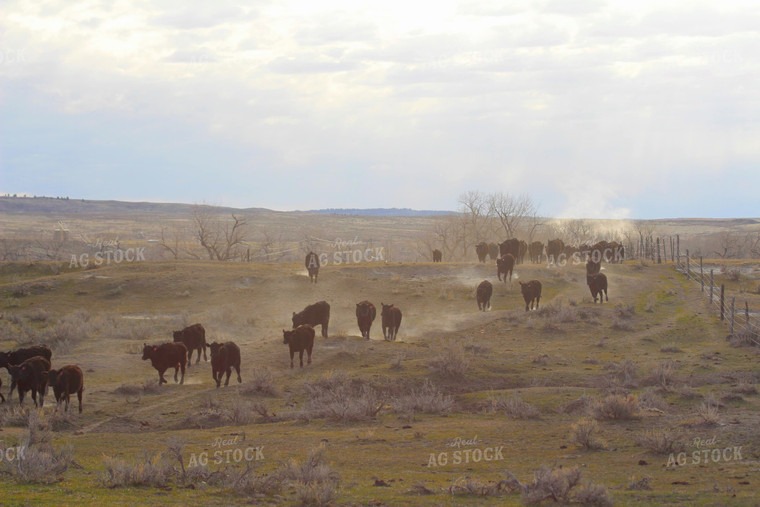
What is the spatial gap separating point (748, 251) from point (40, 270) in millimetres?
74182

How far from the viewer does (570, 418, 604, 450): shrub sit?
12289 millimetres

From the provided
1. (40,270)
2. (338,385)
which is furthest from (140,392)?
(40,270)

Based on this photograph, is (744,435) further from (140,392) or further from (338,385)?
(140,392)

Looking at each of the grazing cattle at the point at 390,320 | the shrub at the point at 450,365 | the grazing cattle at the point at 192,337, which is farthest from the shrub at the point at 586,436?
the grazing cattle at the point at 390,320

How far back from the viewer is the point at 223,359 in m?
18.5

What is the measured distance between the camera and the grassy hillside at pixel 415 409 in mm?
9922

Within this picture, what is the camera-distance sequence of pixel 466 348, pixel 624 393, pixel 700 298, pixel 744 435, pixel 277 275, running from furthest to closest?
pixel 277 275 < pixel 700 298 < pixel 466 348 < pixel 624 393 < pixel 744 435

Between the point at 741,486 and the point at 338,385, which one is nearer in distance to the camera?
the point at 741,486

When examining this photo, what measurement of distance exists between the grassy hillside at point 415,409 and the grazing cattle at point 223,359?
1.59 ft

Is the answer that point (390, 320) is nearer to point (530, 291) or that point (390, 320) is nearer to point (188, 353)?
point (188, 353)

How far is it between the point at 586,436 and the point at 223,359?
9.68 m

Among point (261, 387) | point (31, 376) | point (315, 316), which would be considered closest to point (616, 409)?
point (261, 387)

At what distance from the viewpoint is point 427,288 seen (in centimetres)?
3997

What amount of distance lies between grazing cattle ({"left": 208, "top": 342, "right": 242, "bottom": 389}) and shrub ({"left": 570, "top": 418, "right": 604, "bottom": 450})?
9258 mm
